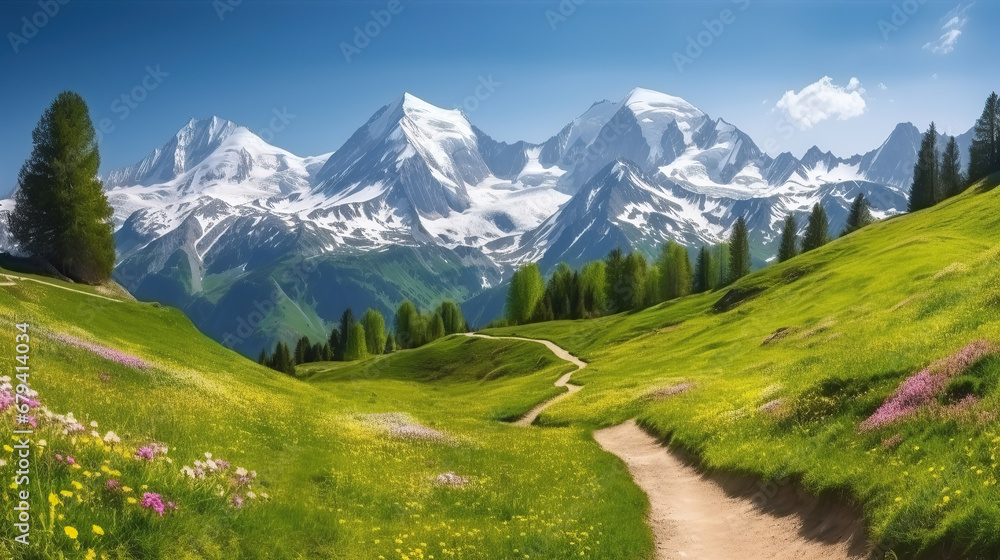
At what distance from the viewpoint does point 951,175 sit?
131750 mm

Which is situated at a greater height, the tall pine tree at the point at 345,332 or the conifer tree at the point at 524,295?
the conifer tree at the point at 524,295

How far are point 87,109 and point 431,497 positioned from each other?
64.3 m

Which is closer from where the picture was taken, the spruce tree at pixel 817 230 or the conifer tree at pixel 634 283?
the spruce tree at pixel 817 230

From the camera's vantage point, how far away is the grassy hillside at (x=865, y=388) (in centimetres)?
1278

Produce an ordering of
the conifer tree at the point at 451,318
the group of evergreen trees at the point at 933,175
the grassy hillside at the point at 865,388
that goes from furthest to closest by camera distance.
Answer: the conifer tree at the point at 451,318, the group of evergreen trees at the point at 933,175, the grassy hillside at the point at 865,388

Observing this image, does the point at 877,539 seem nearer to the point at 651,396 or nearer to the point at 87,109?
the point at 651,396

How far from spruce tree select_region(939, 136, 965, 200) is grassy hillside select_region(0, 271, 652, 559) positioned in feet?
444

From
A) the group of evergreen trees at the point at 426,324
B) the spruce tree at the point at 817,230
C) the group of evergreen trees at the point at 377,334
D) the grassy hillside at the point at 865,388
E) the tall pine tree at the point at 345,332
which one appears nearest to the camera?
the grassy hillside at the point at 865,388

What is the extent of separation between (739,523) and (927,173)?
15363 cm

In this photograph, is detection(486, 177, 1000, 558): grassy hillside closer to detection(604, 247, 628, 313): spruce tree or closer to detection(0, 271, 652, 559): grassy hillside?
detection(0, 271, 652, 559): grassy hillside

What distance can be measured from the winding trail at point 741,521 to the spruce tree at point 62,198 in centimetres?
5972

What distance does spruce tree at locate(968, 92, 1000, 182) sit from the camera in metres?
125

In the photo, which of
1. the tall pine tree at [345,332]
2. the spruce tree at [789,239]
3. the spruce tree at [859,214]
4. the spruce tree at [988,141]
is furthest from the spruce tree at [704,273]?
the tall pine tree at [345,332]

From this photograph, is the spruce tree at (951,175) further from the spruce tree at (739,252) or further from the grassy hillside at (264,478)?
the grassy hillside at (264,478)
